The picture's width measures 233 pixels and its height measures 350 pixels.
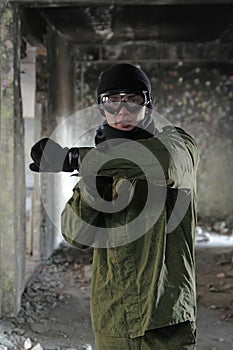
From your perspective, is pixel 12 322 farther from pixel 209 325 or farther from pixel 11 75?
pixel 11 75

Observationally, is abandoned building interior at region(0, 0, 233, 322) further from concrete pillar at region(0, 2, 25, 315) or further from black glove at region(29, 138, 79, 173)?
black glove at region(29, 138, 79, 173)

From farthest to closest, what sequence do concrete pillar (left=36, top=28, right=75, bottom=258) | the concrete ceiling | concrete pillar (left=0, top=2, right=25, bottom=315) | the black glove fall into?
concrete pillar (left=36, top=28, right=75, bottom=258) → the concrete ceiling → concrete pillar (left=0, top=2, right=25, bottom=315) → the black glove

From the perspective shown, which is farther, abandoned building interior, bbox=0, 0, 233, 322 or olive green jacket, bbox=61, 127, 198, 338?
abandoned building interior, bbox=0, 0, 233, 322

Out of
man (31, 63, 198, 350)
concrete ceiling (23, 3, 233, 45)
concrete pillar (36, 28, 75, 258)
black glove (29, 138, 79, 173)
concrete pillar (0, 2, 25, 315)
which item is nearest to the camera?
black glove (29, 138, 79, 173)

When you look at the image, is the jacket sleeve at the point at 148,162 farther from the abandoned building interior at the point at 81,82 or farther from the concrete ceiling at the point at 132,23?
the concrete ceiling at the point at 132,23

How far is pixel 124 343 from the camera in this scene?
121 cm

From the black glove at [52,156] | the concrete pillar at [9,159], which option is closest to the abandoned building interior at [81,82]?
the concrete pillar at [9,159]

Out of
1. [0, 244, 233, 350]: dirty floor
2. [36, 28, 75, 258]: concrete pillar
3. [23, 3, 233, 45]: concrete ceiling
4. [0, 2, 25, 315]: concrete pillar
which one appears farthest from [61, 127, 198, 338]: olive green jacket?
[36, 28, 75, 258]: concrete pillar

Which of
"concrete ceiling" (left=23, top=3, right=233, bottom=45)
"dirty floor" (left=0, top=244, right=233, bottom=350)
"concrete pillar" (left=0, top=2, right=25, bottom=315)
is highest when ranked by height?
"concrete ceiling" (left=23, top=3, right=233, bottom=45)

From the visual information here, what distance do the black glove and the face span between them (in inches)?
10.1


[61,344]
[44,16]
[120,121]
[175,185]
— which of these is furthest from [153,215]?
[44,16]

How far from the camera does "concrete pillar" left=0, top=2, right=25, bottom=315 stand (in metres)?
3.08

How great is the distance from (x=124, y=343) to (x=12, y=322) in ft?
6.89

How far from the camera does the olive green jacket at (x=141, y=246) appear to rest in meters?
1.17
